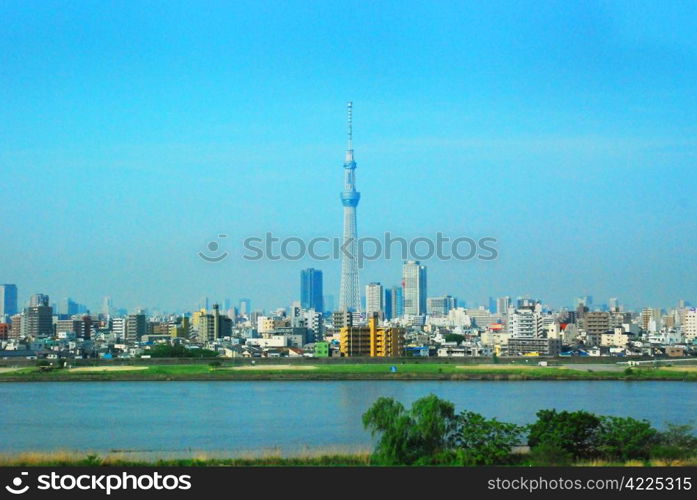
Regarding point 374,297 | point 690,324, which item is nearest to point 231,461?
point 690,324

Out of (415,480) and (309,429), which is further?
(309,429)

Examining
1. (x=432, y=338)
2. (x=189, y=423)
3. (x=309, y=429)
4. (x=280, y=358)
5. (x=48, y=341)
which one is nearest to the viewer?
(x=309, y=429)

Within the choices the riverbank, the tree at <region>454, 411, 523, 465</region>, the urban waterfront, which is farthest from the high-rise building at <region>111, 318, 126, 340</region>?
the tree at <region>454, 411, 523, 465</region>

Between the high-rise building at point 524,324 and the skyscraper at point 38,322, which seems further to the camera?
the skyscraper at point 38,322

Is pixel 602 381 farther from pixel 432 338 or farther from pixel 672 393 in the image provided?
pixel 432 338

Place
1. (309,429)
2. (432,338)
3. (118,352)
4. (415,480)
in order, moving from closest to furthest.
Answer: (415,480)
(309,429)
(118,352)
(432,338)

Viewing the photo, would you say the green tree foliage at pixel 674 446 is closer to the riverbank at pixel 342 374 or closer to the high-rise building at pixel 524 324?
the riverbank at pixel 342 374

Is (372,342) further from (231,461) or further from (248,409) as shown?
(231,461)

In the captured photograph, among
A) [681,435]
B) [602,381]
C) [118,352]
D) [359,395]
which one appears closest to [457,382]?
[602,381]

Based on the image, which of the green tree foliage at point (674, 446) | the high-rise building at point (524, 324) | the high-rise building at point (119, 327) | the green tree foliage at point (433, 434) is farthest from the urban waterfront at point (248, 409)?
the high-rise building at point (119, 327)
